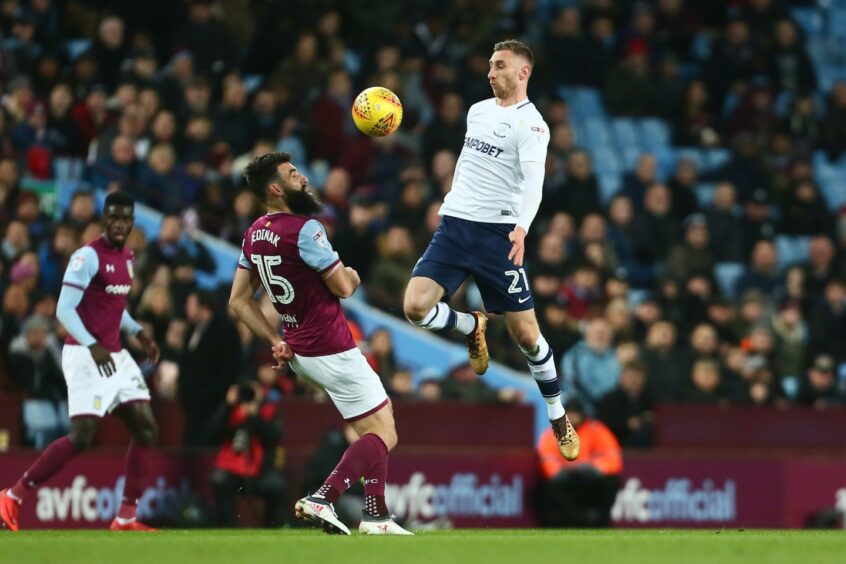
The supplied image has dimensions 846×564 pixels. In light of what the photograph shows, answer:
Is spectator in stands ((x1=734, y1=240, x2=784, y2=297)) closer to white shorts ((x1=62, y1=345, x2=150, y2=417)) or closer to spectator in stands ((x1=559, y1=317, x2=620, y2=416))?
spectator in stands ((x1=559, y1=317, x2=620, y2=416))

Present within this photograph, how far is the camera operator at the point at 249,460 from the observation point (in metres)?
14.4

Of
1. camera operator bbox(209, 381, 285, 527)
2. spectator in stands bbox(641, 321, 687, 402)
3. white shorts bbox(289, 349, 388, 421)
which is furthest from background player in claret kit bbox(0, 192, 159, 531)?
spectator in stands bbox(641, 321, 687, 402)

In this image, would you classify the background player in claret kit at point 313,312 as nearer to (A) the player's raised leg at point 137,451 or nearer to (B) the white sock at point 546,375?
(B) the white sock at point 546,375

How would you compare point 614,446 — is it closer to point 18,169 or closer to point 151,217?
point 151,217

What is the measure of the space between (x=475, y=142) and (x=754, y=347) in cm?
811

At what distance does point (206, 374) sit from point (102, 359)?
9.68 ft

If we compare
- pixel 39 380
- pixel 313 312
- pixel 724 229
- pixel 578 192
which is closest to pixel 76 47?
pixel 578 192

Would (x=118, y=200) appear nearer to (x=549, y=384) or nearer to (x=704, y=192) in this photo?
(x=549, y=384)

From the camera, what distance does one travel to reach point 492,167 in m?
11.1

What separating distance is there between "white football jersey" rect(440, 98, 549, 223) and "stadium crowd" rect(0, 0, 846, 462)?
4.29 metres

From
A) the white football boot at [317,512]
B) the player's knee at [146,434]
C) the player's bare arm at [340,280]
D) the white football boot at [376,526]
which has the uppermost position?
the player's bare arm at [340,280]

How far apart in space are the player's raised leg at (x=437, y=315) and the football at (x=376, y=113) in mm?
939

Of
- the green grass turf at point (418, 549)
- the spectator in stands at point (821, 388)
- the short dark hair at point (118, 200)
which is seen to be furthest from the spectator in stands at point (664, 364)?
the short dark hair at point (118, 200)

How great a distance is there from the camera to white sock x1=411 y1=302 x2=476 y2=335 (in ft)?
36.6
